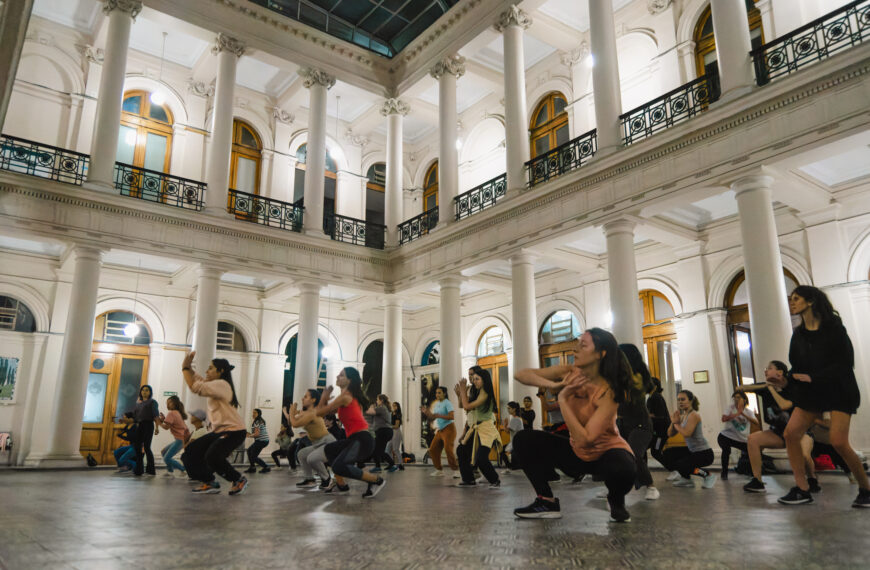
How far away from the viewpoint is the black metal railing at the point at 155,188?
14078 millimetres

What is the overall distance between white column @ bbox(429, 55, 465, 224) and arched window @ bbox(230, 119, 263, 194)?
592 centimetres

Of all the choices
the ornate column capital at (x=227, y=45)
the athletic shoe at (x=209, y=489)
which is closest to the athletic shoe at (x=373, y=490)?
the athletic shoe at (x=209, y=489)

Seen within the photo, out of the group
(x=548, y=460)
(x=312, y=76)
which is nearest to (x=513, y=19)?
(x=312, y=76)

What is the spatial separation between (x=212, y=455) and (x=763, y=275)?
7.71m

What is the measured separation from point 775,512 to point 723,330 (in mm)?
9243

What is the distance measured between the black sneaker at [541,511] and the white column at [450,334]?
9664 millimetres

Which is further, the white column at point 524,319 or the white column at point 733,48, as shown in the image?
the white column at point 524,319

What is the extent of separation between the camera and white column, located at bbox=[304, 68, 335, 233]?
621 inches

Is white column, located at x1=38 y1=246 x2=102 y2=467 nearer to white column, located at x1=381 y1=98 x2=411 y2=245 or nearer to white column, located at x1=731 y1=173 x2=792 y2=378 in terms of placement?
white column, located at x1=381 y1=98 x2=411 y2=245

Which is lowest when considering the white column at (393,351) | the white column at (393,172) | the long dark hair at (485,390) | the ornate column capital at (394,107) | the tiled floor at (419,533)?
the tiled floor at (419,533)

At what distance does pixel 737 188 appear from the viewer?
959 centimetres

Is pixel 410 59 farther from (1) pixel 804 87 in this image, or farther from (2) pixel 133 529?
(2) pixel 133 529

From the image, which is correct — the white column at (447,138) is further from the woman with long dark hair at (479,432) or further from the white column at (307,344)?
the woman with long dark hair at (479,432)

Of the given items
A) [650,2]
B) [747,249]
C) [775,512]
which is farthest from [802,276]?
[775,512]
